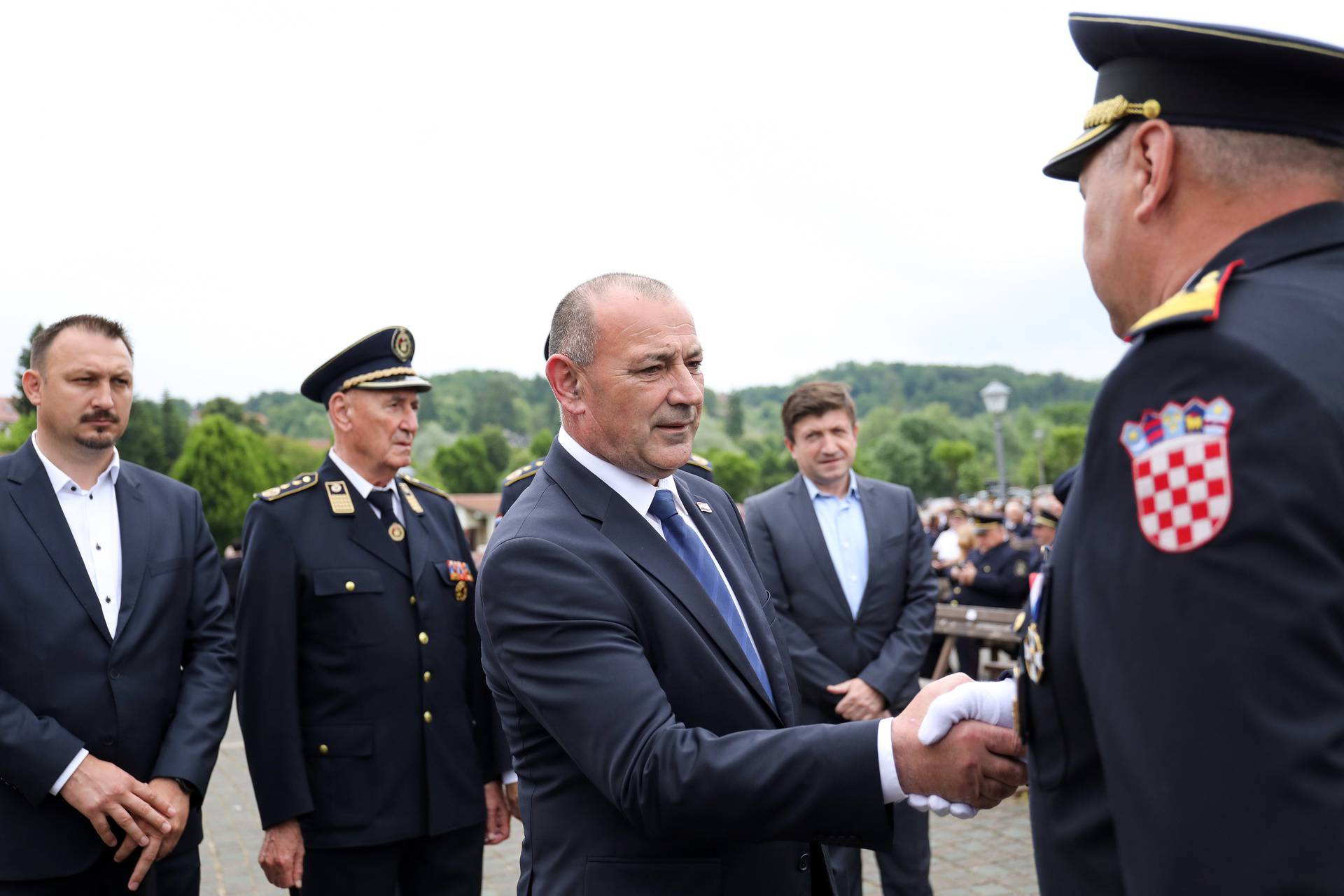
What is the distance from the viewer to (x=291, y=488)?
443 centimetres

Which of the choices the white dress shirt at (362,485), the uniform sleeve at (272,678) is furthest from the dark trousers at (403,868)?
the white dress shirt at (362,485)

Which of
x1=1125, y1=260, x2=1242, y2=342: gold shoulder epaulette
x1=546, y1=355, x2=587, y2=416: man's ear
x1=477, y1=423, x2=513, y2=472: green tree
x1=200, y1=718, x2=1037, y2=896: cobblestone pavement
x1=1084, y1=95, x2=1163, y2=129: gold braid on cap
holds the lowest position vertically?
x1=477, y1=423, x2=513, y2=472: green tree

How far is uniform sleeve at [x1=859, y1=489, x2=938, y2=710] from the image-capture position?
5344 mm

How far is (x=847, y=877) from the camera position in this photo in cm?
472

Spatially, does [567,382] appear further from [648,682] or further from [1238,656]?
[1238,656]

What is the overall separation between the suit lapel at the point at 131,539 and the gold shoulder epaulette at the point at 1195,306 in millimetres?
3546

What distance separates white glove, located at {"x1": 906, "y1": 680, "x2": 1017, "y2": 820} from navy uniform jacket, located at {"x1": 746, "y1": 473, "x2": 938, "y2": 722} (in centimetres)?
332

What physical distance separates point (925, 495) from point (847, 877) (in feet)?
319

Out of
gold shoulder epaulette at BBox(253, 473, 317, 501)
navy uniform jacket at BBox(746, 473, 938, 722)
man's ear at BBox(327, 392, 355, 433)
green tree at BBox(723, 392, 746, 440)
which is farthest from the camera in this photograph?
green tree at BBox(723, 392, 746, 440)

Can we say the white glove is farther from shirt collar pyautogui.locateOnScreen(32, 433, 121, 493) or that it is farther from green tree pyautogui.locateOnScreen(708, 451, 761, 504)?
green tree pyautogui.locateOnScreen(708, 451, 761, 504)

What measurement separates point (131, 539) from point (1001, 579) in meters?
8.42

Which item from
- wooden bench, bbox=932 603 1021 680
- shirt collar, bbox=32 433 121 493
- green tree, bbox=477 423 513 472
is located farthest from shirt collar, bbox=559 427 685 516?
green tree, bbox=477 423 513 472

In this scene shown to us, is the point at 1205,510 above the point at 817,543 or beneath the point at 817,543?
above

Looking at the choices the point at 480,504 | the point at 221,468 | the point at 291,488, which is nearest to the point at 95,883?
the point at 291,488
